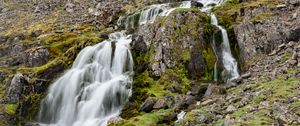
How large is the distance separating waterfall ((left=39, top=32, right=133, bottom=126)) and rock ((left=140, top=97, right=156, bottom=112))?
2014mm

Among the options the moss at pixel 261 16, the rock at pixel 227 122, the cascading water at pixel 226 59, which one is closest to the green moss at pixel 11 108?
the cascading water at pixel 226 59

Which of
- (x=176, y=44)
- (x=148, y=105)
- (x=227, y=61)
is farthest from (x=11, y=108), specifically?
(x=227, y=61)

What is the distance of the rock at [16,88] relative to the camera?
28.0 m

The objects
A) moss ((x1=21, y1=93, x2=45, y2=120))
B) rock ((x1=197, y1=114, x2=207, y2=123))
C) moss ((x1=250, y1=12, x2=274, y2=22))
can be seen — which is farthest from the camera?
moss ((x1=250, y1=12, x2=274, y2=22))

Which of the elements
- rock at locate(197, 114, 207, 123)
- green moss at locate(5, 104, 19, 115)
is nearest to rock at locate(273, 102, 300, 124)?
rock at locate(197, 114, 207, 123)

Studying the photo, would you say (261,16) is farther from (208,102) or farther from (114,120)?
(114,120)

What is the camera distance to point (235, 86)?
23.5 metres

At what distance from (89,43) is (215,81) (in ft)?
35.2

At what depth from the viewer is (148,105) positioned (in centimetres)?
2283

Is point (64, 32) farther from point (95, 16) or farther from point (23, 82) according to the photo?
point (23, 82)

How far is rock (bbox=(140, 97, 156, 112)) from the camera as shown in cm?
2272

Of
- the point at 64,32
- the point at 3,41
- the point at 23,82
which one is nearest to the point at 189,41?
the point at 23,82

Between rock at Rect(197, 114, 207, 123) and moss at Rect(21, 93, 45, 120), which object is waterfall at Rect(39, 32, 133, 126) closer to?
moss at Rect(21, 93, 45, 120)

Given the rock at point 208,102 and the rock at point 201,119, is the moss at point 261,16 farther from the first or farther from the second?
the rock at point 201,119
